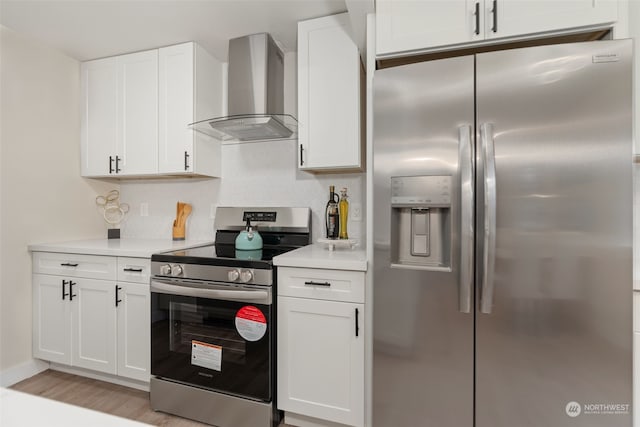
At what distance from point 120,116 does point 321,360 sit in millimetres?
2357

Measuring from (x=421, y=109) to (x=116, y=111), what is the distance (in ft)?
7.76

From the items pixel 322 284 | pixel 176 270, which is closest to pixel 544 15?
pixel 322 284

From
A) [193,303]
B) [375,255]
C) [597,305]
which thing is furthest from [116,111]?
[597,305]

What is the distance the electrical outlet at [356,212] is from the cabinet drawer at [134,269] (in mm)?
1353

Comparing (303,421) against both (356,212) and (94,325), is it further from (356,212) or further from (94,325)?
(94,325)

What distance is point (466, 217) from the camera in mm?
1259

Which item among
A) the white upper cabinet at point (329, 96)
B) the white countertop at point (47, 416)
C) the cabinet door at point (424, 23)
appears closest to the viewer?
the white countertop at point (47, 416)

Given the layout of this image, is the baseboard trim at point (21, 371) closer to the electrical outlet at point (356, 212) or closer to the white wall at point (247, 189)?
the white wall at point (247, 189)

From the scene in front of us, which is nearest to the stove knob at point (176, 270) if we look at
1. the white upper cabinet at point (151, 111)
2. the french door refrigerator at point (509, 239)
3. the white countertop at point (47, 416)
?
the white upper cabinet at point (151, 111)

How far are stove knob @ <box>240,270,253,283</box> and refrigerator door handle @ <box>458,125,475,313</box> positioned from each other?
1.00m

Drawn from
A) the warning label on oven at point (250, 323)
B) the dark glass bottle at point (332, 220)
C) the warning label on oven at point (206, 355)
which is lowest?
the warning label on oven at point (206, 355)

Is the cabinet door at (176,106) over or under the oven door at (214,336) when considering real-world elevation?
over

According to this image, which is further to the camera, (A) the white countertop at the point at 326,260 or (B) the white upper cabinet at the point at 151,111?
(B) the white upper cabinet at the point at 151,111

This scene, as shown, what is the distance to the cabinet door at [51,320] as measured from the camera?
2.17 metres
